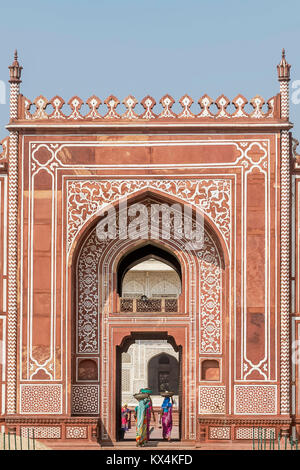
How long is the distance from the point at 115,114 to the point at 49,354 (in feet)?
14.3

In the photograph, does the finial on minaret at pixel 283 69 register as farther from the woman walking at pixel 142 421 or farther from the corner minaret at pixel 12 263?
the woman walking at pixel 142 421

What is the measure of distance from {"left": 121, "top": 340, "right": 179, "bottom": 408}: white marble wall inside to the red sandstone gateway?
16519mm

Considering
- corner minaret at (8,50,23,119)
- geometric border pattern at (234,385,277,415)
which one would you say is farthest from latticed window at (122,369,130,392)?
corner minaret at (8,50,23,119)

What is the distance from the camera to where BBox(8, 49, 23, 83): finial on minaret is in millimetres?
18141

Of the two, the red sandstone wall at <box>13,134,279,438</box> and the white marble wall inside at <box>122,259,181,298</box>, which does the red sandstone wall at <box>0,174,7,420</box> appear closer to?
the red sandstone wall at <box>13,134,279,438</box>

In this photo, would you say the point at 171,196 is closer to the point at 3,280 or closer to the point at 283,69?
the point at 283,69

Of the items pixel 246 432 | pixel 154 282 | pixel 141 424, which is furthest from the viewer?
pixel 154 282

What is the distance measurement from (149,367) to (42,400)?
17631 mm

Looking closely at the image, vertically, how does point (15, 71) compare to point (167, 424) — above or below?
above

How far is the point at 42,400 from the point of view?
1758cm

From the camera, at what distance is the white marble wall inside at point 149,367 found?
34.5 meters

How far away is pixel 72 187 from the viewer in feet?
58.7

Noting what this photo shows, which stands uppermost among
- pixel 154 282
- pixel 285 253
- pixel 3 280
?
pixel 285 253

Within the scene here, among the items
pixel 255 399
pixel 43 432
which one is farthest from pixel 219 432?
pixel 43 432
